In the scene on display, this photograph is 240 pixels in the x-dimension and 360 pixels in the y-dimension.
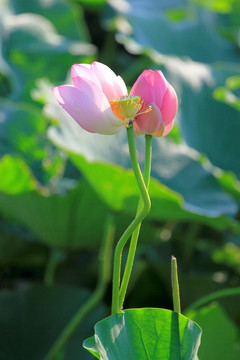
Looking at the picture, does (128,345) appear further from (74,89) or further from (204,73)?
(204,73)

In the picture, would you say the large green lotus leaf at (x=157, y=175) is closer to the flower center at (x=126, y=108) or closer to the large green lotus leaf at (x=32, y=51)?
the flower center at (x=126, y=108)

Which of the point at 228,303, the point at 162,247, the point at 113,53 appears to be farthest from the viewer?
the point at 113,53

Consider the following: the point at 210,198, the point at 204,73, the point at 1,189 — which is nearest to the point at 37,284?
the point at 1,189

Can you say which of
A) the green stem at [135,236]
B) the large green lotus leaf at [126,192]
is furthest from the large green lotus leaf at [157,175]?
the green stem at [135,236]

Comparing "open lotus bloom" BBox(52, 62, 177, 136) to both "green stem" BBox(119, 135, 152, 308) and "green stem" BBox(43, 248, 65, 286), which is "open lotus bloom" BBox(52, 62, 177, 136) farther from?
"green stem" BBox(43, 248, 65, 286)

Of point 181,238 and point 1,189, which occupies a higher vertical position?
point 1,189

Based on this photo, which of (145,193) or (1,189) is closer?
(145,193)

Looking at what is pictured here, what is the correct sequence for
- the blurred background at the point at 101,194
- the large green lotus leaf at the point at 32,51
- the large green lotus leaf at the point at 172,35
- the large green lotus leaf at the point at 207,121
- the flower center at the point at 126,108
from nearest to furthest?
the flower center at the point at 126,108 < the blurred background at the point at 101,194 < the large green lotus leaf at the point at 207,121 < the large green lotus leaf at the point at 32,51 < the large green lotus leaf at the point at 172,35
